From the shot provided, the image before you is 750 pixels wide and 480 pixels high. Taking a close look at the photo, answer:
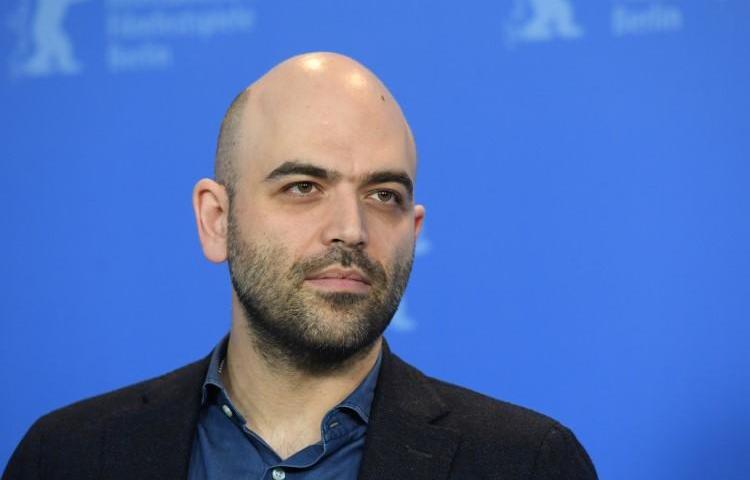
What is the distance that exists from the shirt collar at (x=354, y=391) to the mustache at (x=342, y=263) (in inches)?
7.5

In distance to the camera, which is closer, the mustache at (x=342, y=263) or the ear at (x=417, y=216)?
the mustache at (x=342, y=263)

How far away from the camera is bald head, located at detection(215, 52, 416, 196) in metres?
2.12

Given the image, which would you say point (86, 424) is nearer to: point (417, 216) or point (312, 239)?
point (312, 239)

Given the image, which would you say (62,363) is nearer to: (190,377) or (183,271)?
(183,271)

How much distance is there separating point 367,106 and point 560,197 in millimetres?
807

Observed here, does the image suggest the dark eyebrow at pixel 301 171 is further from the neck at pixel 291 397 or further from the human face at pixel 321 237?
the neck at pixel 291 397

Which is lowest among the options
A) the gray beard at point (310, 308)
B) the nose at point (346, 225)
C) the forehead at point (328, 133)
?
the gray beard at point (310, 308)

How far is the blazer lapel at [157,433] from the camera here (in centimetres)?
211

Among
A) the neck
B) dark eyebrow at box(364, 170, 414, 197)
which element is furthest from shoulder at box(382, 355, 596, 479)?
dark eyebrow at box(364, 170, 414, 197)

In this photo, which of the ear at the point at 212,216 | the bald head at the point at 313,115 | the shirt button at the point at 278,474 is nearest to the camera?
the shirt button at the point at 278,474

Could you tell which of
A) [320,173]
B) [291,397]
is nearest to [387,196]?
[320,173]

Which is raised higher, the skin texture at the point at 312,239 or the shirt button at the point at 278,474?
the skin texture at the point at 312,239

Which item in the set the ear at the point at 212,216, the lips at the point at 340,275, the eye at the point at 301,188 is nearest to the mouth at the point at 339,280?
the lips at the point at 340,275

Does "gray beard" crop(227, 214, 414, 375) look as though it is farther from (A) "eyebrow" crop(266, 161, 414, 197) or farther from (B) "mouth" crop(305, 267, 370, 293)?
(A) "eyebrow" crop(266, 161, 414, 197)
